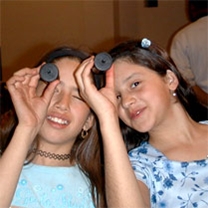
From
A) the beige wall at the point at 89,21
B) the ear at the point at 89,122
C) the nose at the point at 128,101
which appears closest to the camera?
the nose at the point at 128,101

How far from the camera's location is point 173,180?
137cm

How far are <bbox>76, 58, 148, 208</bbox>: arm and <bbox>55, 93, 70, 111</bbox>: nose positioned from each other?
20 centimetres

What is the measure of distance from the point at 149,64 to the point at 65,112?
0.32m

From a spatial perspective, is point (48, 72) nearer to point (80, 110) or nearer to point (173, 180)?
point (80, 110)

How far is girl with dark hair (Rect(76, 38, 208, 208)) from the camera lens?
3.90 ft

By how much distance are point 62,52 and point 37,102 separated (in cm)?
26

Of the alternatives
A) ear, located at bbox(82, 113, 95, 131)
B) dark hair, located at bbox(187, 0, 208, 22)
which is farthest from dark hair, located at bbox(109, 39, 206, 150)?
dark hair, located at bbox(187, 0, 208, 22)

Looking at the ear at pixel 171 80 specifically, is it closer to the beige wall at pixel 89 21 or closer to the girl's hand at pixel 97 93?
the girl's hand at pixel 97 93

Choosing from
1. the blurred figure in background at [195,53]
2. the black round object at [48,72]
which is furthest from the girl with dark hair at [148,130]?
the blurred figure in background at [195,53]

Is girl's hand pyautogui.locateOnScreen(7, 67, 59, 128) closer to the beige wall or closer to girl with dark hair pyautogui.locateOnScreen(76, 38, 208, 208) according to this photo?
girl with dark hair pyautogui.locateOnScreen(76, 38, 208, 208)

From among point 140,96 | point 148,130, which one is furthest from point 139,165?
point 140,96

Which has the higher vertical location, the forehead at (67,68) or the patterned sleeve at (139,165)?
the forehead at (67,68)

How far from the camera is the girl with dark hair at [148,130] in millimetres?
1188

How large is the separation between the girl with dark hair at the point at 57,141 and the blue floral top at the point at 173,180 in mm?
151
